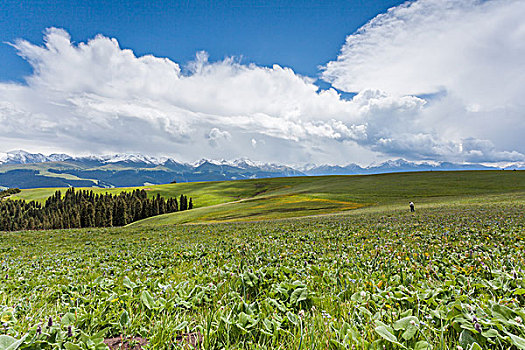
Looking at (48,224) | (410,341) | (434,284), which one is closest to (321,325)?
(410,341)

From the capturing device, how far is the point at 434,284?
4.77 m

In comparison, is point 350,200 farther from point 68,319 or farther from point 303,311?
point 68,319

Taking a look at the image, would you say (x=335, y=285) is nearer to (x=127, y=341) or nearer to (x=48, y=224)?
(x=127, y=341)

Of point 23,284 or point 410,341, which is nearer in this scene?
point 410,341

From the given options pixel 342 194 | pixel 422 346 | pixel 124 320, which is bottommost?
pixel 342 194

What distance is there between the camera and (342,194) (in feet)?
291

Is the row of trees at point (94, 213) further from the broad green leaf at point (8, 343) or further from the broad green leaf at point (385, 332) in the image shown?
the broad green leaf at point (385, 332)

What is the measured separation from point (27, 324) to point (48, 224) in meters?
174

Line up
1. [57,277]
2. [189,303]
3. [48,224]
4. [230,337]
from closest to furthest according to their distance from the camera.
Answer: [230,337]
[189,303]
[57,277]
[48,224]

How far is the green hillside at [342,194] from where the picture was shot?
63.3 m

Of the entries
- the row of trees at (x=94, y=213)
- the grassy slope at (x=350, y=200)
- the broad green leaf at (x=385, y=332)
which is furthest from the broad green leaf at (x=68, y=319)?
the row of trees at (x=94, y=213)

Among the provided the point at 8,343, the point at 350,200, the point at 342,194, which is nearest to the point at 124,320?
the point at 8,343

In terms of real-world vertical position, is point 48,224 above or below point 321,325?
below

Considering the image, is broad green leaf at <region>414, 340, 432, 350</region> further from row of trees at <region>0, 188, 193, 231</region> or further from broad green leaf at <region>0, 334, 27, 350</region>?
row of trees at <region>0, 188, 193, 231</region>
